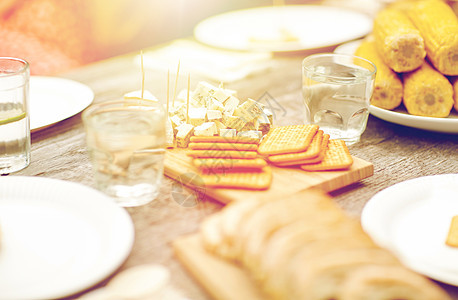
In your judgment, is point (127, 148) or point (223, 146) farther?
point (223, 146)

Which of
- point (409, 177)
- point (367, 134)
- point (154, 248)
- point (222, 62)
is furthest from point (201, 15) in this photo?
point (154, 248)

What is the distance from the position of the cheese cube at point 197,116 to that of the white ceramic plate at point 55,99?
15.8 inches

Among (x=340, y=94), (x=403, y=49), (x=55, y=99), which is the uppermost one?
(x=403, y=49)

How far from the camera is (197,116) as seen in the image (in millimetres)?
1197

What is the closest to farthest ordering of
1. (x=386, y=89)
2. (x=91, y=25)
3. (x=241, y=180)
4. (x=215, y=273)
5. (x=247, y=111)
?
(x=215, y=273) < (x=241, y=180) < (x=247, y=111) < (x=386, y=89) < (x=91, y=25)

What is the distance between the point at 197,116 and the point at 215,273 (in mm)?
532

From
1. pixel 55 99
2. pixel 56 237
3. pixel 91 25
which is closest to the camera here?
pixel 56 237

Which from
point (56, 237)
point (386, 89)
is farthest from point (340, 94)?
point (56, 237)

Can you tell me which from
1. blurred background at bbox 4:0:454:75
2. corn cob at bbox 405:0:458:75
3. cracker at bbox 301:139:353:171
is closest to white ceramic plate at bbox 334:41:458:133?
corn cob at bbox 405:0:458:75

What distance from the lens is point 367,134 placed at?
139cm

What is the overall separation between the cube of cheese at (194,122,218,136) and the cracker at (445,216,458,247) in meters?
0.53

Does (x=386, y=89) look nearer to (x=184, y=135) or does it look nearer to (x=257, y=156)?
(x=257, y=156)

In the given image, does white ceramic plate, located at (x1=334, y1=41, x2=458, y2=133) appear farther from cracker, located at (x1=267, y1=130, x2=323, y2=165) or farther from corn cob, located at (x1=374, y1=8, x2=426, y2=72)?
cracker, located at (x1=267, y1=130, x2=323, y2=165)

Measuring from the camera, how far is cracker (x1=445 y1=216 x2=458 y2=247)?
86cm
